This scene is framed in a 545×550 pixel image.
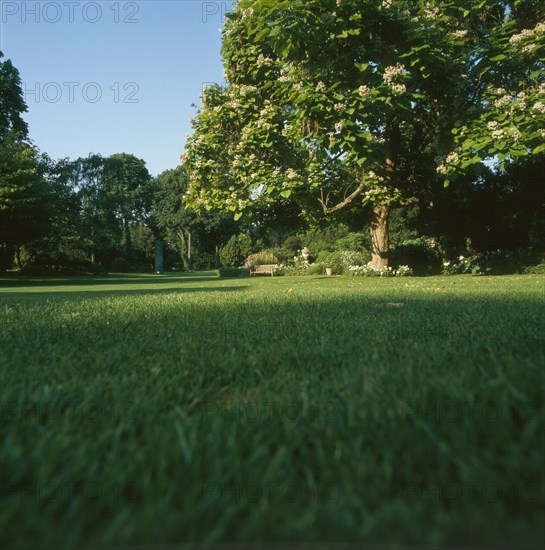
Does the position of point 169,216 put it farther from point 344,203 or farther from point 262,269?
point 344,203

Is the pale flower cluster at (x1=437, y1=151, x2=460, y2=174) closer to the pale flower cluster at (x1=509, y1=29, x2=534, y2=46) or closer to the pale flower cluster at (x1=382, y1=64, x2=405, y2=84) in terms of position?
the pale flower cluster at (x1=382, y1=64, x2=405, y2=84)

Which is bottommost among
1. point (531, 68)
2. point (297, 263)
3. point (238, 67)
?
point (297, 263)

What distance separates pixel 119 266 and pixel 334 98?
119 feet

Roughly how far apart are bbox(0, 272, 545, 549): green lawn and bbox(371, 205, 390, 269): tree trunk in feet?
40.0

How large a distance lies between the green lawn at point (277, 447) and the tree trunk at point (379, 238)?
12202 mm

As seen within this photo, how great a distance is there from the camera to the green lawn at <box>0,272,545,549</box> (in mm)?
789

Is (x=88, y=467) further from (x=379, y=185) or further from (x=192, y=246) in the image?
(x=192, y=246)

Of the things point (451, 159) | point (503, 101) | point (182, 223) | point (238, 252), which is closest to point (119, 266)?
point (182, 223)

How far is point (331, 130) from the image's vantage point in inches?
411

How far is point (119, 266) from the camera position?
139 feet

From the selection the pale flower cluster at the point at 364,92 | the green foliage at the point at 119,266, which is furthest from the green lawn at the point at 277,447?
the green foliage at the point at 119,266

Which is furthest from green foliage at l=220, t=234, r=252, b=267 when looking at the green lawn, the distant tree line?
the green lawn

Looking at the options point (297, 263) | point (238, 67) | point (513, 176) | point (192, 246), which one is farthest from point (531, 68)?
point (192, 246)

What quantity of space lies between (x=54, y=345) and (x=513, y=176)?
1840cm
